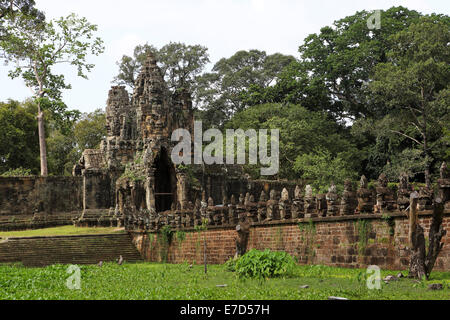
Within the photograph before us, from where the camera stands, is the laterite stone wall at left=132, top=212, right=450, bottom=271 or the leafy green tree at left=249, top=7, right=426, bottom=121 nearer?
the laterite stone wall at left=132, top=212, right=450, bottom=271

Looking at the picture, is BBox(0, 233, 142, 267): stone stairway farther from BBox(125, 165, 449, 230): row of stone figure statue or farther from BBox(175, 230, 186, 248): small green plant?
BBox(175, 230, 186, 248): small green plant

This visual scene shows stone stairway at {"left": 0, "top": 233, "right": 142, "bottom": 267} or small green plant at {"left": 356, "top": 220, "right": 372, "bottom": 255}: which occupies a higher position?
small green plant at {"left": 356, "top": 220, "right": 372, "bottom": 255}

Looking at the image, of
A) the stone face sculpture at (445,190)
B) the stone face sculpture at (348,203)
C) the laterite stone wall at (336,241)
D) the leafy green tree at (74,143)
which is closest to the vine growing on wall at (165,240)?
the laterite stone wall at (336,241)

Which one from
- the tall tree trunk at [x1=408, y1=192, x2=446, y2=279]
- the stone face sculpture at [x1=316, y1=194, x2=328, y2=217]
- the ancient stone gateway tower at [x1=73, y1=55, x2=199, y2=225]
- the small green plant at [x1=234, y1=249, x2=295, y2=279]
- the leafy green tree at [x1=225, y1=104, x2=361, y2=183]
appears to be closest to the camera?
the tall tree trunk at [x1=408, y1=192, x2=446, y2=279]

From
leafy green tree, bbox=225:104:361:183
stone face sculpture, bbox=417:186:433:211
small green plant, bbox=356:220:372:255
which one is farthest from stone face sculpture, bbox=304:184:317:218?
leafy green tree, bbox=225:104:361:183

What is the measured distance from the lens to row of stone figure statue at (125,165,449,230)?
50.7ft

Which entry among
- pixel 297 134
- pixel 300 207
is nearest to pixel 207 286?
pixel 300 207

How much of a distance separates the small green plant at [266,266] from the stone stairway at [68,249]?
1062 cm

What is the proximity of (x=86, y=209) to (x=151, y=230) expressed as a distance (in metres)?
9.65

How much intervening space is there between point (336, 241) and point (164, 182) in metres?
18.6

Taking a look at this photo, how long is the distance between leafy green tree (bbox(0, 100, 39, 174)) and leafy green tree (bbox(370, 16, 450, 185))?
28.3m

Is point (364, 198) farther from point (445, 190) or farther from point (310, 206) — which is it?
point (445, 190)

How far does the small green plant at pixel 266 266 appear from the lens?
15023mm

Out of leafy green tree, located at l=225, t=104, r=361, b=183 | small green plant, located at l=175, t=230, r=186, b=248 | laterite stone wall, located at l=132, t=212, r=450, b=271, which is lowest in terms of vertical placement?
small green plant, located at l=175, t=230, r=186, b=248
